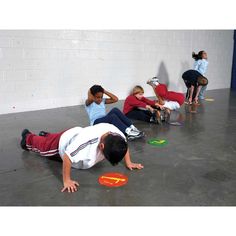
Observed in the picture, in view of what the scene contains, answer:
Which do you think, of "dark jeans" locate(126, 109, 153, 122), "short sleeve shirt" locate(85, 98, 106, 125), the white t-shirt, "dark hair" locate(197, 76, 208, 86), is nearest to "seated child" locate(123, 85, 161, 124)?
"dark jeans" locate(126, 109, 153, 122)

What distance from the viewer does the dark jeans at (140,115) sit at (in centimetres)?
451

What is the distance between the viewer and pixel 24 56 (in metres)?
5.05

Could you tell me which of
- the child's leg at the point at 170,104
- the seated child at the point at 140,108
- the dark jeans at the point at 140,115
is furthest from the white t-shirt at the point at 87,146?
the child's leg at the point at 170,104

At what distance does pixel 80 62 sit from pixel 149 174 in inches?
156

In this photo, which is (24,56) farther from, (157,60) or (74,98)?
(157,60)

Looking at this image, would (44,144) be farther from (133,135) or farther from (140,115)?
(140,115)

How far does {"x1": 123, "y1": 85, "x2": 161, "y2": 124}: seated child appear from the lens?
438 centimetres

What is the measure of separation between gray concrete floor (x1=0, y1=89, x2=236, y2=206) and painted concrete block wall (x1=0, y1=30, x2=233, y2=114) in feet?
4.35

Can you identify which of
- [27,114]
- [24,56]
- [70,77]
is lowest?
[27,114]

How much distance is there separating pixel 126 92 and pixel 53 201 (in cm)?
508

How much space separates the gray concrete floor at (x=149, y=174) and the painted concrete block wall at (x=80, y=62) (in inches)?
52.1

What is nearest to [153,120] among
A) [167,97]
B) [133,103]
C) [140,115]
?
[140,115]

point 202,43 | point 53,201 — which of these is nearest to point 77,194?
point 53,201

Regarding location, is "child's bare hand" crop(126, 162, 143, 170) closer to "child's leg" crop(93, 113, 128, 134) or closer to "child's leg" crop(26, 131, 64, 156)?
"child's leg" crop(26, 131, 64, 156)
